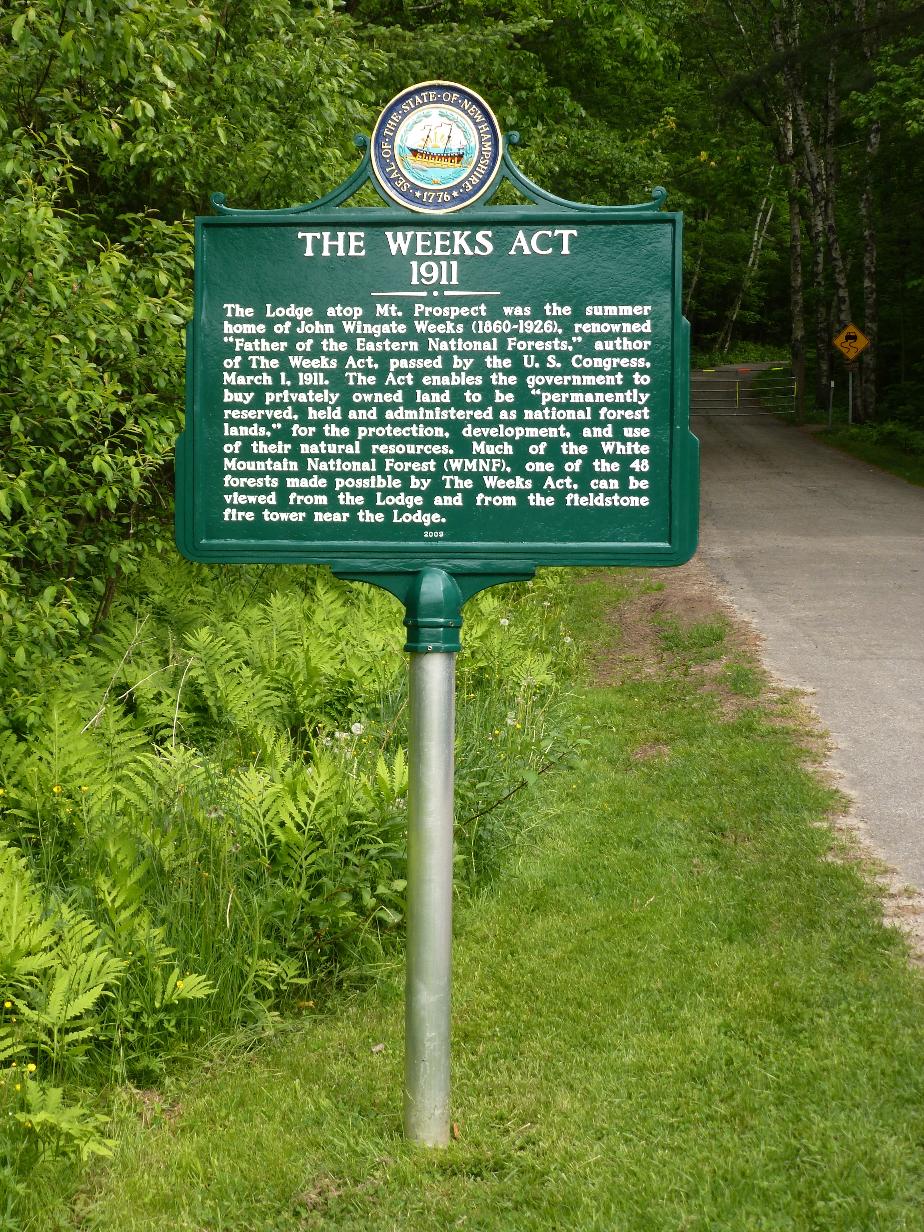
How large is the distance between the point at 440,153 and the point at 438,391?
2.18 ft

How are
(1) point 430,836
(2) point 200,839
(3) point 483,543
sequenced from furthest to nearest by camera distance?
(2) point 200,839 → (3) point 483,543 → (1) point 430,836

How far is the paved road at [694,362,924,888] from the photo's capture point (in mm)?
6496

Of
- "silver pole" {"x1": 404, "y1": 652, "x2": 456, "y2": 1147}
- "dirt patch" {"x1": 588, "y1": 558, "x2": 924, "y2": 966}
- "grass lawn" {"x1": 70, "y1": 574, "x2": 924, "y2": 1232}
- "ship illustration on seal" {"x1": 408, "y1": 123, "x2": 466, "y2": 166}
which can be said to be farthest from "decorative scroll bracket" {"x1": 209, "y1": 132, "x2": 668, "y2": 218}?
"dirt patch" {"x1": 588, "y1": 558, "x2": 924, "y2": 966}

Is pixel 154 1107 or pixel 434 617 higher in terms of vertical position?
pixel 434 617

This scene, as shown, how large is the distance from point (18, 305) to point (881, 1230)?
484cm

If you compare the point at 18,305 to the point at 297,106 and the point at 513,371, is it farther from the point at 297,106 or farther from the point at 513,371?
the point at 297,106

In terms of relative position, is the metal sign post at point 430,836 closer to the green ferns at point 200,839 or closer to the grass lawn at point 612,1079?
the grass lawn at point 612,1079

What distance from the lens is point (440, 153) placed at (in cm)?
349

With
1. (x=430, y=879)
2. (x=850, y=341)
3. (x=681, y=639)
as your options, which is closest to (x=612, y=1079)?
(x=430, y=879)

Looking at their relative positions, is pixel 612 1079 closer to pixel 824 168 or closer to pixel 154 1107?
pixel 154 1107

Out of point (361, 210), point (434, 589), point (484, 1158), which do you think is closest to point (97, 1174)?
point (484, 1158)

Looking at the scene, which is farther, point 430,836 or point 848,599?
point 848,599

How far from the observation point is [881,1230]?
309cm

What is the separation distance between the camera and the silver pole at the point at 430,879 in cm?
347
